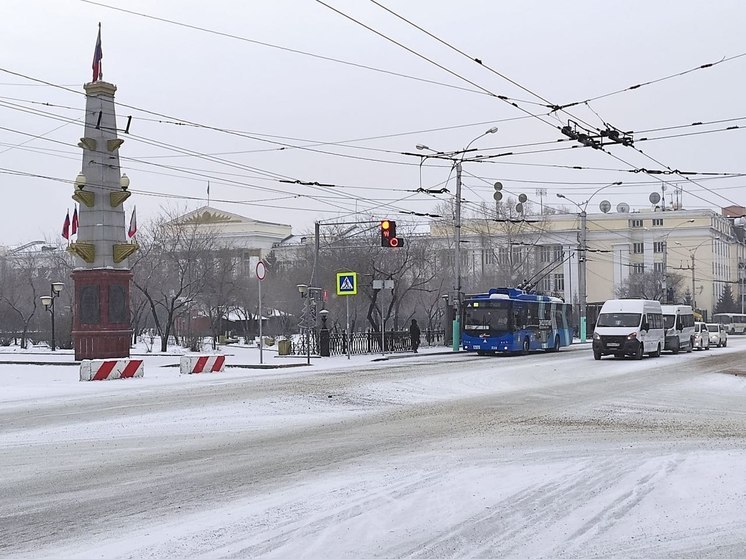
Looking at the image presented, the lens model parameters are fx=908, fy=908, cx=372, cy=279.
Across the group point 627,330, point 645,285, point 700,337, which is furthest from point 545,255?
point 627,330

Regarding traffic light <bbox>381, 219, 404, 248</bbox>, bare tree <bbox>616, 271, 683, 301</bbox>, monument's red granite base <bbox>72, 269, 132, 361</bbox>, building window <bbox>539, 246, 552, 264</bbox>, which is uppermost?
building window <bbox>539, 246, 552, 264</bbox>

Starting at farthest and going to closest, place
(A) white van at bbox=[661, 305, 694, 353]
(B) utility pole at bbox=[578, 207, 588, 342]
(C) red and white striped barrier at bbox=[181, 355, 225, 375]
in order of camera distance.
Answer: (B) utility pole at bbox=[578, 207, 588, 342] → (A) white van at bbox=[661, 305, 694, 353] → (C) red and white striped barrier at bbox=[181, 355, 225, 375]

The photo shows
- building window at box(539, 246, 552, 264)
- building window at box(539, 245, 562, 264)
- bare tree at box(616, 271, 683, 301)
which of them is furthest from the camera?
bare tree at box(616, 271, 683, 301)

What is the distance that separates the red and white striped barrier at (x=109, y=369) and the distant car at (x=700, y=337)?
103ft

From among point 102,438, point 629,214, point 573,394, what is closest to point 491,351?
point 573,394

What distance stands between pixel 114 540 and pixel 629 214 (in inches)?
4076

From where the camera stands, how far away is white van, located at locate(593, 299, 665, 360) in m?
36.2

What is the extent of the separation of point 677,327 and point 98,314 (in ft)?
86.7

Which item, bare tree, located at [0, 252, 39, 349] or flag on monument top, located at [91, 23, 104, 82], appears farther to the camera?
bare tree, located at [0, 252, 39, 349]

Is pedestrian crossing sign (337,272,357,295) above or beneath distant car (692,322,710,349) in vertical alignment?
above

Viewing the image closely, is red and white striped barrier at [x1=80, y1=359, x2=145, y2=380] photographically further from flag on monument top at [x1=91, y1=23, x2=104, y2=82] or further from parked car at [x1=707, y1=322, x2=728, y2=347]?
parked car at [x1=707, y1=322, x2=728, y2=347]

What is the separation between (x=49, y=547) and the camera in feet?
23.0

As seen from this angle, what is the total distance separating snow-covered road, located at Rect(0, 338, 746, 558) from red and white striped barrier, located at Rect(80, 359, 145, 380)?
434 cm

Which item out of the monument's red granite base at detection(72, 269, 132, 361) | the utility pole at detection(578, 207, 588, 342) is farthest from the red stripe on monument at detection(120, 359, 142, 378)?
the utility pole at detection(578, 207, 588, 342)
